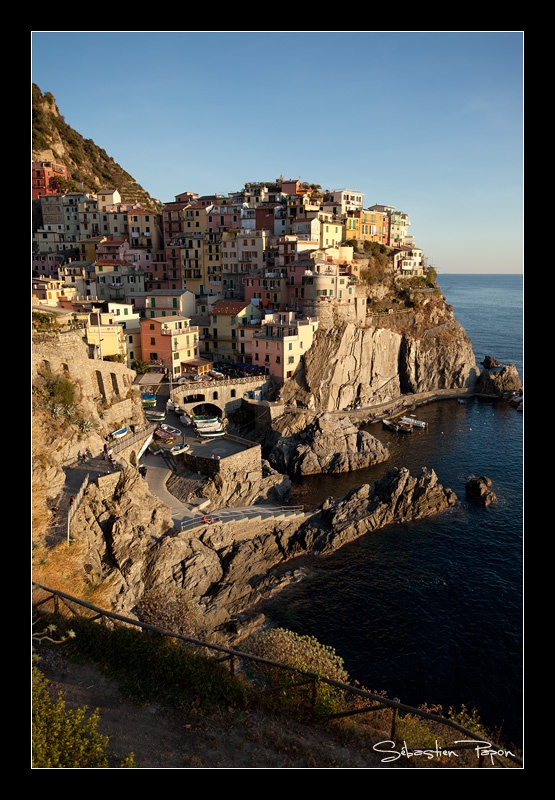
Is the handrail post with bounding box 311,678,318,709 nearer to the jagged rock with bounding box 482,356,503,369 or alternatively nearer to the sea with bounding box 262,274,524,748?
the sea with bounding box 262,274,524,748

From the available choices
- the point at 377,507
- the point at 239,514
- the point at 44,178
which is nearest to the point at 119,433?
the point at 239,514

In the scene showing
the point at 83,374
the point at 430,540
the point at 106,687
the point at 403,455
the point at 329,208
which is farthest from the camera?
the point at 329,208

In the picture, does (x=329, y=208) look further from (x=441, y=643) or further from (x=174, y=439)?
(x=441, y=643)

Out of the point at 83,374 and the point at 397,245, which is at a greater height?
the point at 397,245

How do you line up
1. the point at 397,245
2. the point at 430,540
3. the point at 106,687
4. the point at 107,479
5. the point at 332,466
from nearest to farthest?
the point at 106,687
the point at 107,479
the point at 430,540
the point at 332,466
the point at 397,245

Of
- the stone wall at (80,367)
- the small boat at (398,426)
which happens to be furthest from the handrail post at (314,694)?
the small boat at (398,426)

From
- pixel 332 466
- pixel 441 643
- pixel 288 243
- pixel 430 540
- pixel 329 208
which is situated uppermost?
pixel 329 208

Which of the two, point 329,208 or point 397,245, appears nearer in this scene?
point 329,208

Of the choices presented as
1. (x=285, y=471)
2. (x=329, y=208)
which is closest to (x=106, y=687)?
(x=285, y=471)
